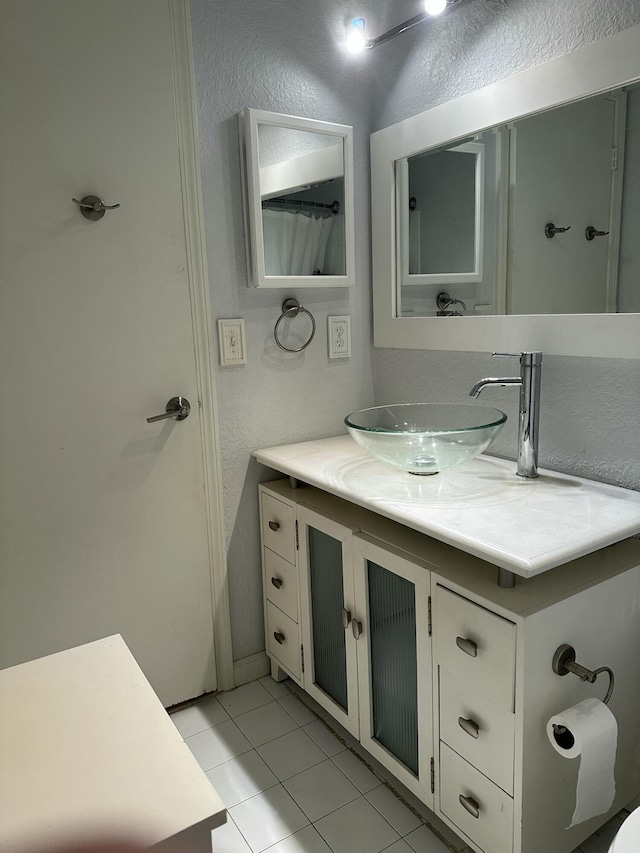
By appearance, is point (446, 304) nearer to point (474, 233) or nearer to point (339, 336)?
point (474, 233)

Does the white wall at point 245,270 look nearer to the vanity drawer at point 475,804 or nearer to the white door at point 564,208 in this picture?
the white door at point 564,208

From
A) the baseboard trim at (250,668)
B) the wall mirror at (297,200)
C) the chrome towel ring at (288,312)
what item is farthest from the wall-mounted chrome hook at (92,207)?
the baseboard trim at (250,668)

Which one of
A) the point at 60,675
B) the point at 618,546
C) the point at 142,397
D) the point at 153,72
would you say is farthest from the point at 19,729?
the point at 153,72

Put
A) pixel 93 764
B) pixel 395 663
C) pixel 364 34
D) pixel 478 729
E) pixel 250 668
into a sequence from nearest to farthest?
pixel 93 764, pixel 478 729, pixel 395 663, pixel 364 34, pixel 250 668

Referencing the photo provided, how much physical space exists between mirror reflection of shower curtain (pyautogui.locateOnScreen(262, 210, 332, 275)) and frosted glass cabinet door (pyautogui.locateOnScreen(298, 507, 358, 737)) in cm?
68

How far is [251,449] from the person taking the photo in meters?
1.81

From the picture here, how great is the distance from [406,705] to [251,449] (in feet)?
2.66

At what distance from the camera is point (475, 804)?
3.85 ft

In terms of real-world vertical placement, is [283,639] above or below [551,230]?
below

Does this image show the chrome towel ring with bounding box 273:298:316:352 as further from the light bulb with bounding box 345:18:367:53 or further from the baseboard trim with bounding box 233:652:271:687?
the baseboard trim with bounding box 233:652:271:687

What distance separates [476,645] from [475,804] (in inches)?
12.9

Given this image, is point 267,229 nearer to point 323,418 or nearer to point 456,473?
point 323,418

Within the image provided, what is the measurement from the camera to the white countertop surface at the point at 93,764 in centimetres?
58

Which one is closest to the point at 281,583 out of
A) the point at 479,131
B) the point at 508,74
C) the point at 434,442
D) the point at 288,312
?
the point at 434,442
